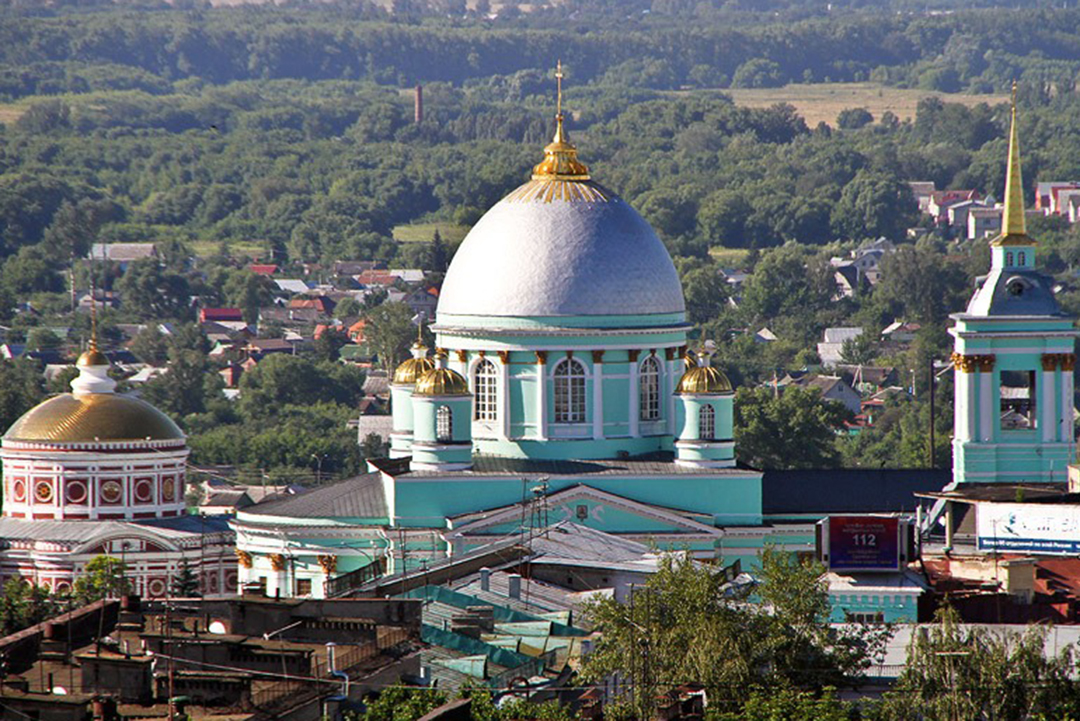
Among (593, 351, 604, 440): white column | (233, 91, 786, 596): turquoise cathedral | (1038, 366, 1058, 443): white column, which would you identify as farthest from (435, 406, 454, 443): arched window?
(1038, 366, 1058, 443): white column

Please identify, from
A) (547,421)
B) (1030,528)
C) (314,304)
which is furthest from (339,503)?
(314,304)

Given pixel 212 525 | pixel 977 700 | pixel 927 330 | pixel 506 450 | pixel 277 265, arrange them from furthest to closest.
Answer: pixel 277 265, pixel 927 330, pixel 212 525, pixel 506 450, pixel 977 700

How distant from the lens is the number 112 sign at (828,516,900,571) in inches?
1909

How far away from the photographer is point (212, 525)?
216 ft

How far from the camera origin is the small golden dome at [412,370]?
60.6m

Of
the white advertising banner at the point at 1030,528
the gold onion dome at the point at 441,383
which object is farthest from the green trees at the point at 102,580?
the white advertising banner at the point at 1030,528

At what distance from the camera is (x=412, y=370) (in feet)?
200

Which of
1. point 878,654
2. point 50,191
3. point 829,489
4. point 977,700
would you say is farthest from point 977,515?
point 50,191

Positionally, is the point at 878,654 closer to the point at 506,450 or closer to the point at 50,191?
the point at 506,450

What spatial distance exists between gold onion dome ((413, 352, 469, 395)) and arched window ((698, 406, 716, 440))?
3.80 meters

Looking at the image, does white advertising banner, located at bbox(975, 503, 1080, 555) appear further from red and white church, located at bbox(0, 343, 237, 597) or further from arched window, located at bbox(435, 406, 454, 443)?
red and white church, located at bbox(0, 343, 237, 597)

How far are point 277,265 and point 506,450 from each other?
127356 millimetres

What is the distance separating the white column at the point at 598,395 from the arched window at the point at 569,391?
215 millimetres

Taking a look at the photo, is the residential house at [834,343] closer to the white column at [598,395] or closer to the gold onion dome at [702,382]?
the white column at [598,395]
